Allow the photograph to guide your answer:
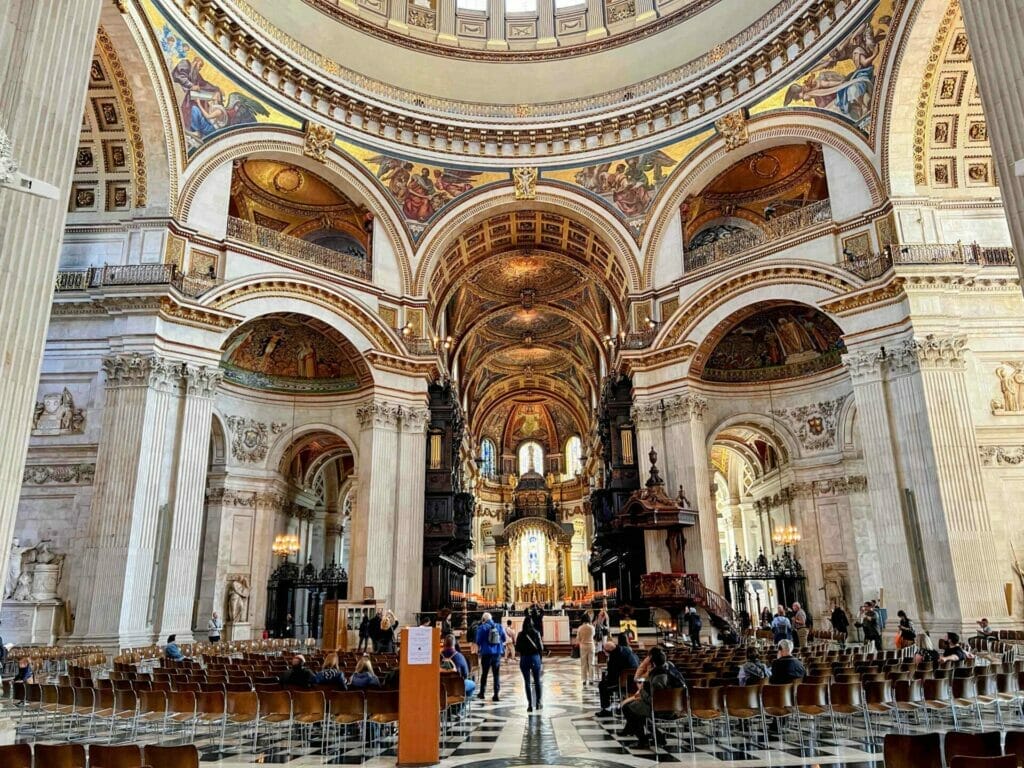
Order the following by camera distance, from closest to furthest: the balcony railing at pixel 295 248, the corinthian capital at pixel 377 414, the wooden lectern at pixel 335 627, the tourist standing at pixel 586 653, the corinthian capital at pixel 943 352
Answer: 1. the tourist standing at pixel 586 653
2. the corinthian capital at pixel 943 352
3. the wooden lectern at pixel 335 627
4. the balcony railing at pixel 295 248
5. the corinthian capital at pixel 377 414

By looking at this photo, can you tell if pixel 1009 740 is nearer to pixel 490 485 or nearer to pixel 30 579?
pixel 30 579

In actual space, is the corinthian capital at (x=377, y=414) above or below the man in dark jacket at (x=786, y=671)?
above

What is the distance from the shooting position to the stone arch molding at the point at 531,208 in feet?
70.4

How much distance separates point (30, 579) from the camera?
47.7 ft

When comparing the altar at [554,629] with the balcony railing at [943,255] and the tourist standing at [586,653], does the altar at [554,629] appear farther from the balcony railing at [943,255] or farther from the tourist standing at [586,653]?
Result: the balcony railing at [943,255]

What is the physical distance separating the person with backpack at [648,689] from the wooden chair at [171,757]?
444 centimetres

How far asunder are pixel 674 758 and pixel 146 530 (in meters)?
12.3

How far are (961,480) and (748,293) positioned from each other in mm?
6991

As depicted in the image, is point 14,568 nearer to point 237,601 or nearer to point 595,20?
point 237,601

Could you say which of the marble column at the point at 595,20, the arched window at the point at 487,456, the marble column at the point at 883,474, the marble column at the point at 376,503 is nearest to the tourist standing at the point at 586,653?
the marble column at the point at 883,474

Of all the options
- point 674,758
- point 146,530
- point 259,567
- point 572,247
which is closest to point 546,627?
point 259,567

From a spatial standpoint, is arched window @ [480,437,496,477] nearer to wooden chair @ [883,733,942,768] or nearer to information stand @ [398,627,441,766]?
information stand @ [398,627,441,766]

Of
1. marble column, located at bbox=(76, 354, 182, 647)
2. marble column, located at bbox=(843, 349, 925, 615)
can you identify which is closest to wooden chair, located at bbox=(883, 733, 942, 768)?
marble column, located at bbox=(843, 349, 925, 615)

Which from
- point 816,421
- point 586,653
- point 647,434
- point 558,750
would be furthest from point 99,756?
point 816,421
